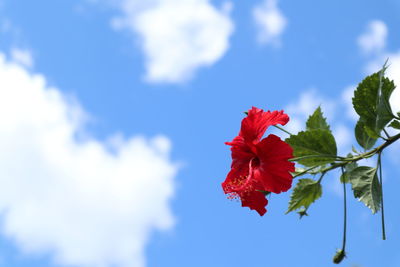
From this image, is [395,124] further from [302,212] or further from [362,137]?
[302,212]

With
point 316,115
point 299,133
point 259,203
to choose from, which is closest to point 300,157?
point 299,133

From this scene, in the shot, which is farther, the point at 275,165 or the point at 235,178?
the point at 235,178

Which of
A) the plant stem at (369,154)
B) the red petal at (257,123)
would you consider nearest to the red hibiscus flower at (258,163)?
the red petal at (257,123)

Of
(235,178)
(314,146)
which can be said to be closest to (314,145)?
(314,146)

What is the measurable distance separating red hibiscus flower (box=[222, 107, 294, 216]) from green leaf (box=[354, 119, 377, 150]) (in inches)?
9.5

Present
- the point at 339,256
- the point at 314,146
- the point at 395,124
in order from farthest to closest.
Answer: the point at 339,256, the point at 314,146, the point at 395,124

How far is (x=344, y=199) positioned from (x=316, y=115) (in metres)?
0.33

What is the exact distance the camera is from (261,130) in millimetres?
1640

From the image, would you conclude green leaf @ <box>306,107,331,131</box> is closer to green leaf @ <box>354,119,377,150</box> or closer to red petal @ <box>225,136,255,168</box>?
green leaf @ <box>354,119,377,150</box>

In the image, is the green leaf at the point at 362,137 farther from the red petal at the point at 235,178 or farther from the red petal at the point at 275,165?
the red petal at the point at 235,178

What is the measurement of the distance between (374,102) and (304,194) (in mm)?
482

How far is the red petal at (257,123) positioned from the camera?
5.36 ft

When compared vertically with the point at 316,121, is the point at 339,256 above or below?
below

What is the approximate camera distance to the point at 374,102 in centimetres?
154
